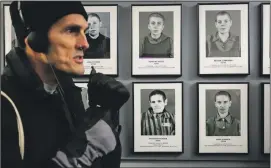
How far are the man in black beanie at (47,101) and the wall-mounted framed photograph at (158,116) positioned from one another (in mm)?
145

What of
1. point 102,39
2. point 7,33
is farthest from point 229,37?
point 7,33

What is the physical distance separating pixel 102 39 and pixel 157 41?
23 centimetres

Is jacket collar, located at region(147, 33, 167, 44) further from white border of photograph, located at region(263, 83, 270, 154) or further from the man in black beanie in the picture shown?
white border of photograph, located at region(263, 83, 270, 154)

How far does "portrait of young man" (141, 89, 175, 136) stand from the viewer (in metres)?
1.62

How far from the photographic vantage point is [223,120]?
1.62m

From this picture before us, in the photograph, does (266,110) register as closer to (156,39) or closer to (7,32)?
(156,39)

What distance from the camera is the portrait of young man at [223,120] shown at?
5.28 ft

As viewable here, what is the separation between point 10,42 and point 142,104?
61 centimetres

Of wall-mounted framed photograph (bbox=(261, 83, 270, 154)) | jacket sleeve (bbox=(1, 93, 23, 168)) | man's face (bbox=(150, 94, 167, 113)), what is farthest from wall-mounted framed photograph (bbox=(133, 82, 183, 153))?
jacket sleeve (bbox=(1, 93, 23, 168))

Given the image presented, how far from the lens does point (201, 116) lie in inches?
64.2

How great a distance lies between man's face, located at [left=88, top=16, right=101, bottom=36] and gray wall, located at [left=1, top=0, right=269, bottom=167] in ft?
0.24

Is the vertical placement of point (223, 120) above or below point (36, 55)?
below

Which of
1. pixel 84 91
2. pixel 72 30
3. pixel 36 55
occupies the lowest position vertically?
pixel 84 91

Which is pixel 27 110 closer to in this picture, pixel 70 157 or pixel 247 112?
pixel 70 157
